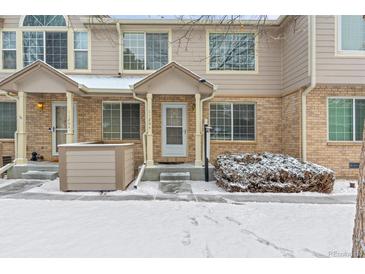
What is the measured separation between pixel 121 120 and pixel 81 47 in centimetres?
334

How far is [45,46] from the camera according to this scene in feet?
34.3

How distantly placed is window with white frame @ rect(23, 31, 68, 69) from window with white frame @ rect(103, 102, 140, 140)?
2556 mm

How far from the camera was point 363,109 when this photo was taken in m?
8.98

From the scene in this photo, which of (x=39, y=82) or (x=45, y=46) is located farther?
(x=45, y=46)

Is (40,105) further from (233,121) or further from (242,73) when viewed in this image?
(242,73)

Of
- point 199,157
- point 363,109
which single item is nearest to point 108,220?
point 199,157

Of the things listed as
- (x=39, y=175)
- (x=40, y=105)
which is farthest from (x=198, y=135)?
(x=40, y=105)

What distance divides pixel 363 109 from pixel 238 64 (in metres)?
4.70

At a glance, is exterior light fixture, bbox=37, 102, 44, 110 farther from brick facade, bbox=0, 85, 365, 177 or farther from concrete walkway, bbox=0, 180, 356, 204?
concrete walkway, bbox=0, 180, 356, 204

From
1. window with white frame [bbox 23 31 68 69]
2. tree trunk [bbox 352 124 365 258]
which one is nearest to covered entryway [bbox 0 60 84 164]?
window with white frame [bbox 23 31 68 69]

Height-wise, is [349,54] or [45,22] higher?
[45,22]

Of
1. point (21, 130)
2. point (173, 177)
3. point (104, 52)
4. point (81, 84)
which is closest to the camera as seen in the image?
point (173, 177)

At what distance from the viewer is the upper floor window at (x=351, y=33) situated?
844cm

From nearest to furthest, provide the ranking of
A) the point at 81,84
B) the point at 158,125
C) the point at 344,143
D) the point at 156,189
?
the point at 156,189
the point at 81,84
the point at 344,143
the point at 158,125
